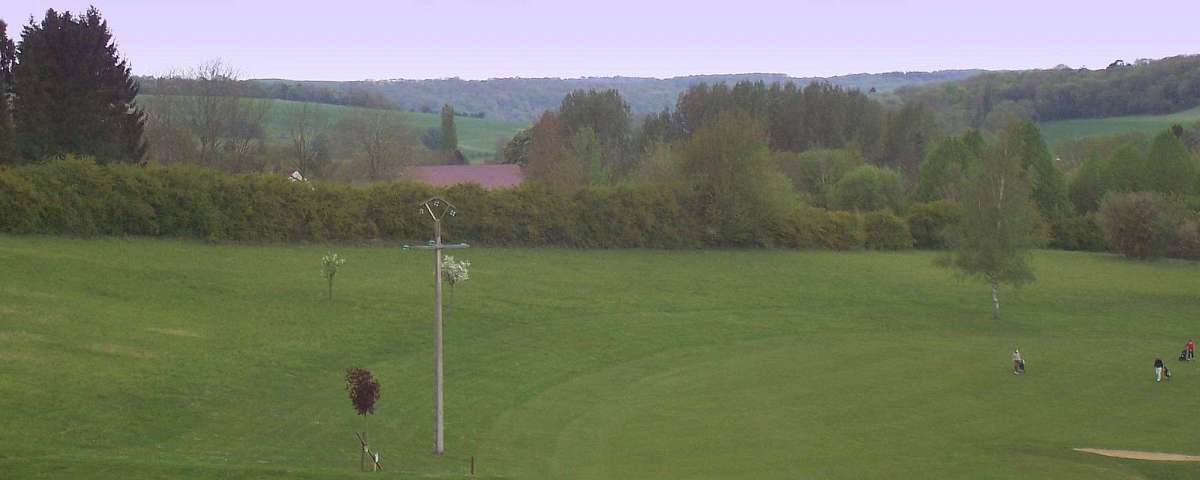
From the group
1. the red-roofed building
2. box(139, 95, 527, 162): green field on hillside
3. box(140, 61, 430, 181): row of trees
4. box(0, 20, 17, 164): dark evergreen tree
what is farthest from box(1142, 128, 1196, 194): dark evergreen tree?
box(139, 95, 527, 162): green field on hillside

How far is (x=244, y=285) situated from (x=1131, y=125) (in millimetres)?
126794

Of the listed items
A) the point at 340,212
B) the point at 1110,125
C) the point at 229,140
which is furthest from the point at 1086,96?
the point at 340,212

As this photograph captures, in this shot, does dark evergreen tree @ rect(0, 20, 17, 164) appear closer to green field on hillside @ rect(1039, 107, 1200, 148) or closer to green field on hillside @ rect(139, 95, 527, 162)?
green field on hillside @ rect(139, 95, 527, 162)

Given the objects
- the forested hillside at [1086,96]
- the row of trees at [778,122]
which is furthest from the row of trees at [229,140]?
the forested hillside at [1086,96]

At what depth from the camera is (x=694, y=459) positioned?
23.5 metres

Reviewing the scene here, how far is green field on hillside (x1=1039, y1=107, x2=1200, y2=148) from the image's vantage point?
137125mm

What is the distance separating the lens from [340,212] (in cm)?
5491

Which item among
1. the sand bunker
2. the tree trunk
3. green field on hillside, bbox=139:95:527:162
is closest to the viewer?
the sand bunker

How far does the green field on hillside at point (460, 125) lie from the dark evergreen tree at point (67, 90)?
231ft

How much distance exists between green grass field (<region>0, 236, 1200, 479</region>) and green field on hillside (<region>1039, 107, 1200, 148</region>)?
92448mm

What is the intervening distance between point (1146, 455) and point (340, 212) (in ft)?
129

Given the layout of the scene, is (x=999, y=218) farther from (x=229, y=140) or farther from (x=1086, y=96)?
(x=1086, y=96)

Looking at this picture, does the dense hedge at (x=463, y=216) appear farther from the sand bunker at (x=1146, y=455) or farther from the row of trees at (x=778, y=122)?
the row of trees at (x=778, y=122)

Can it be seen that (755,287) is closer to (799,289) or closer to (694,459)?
(799,289)
